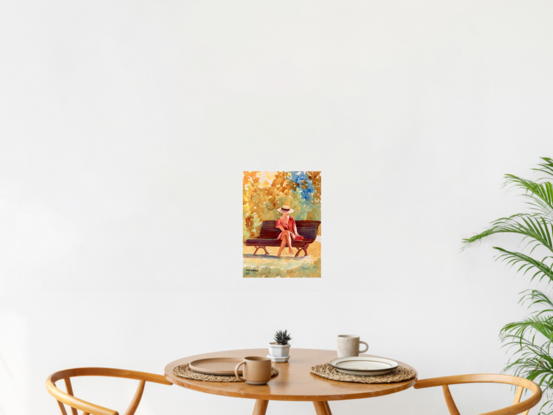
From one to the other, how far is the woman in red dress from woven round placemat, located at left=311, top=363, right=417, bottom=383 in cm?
107

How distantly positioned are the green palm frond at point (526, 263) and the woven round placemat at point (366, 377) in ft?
3.77

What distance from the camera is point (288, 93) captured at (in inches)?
117

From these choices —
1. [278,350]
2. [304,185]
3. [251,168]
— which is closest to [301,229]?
[304,185]

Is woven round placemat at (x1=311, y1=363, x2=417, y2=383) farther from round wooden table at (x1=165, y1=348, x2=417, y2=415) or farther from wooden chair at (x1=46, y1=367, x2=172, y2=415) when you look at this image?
wooden chair at (x1=46, y1=367, x2=172, y2=415)

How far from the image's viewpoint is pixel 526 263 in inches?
111

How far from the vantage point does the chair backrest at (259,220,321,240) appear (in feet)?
9.50

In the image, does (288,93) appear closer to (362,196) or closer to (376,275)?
(362,196)

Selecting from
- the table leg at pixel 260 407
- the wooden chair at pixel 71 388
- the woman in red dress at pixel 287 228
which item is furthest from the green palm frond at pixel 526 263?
the wooden chair at pixel 71 388

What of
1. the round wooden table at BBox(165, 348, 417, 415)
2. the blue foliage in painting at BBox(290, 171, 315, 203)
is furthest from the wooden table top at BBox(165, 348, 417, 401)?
the blue foliage in painting at BBox(290, 171, 315, 203)

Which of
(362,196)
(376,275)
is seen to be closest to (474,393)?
(376,275)

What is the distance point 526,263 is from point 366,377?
1556mm

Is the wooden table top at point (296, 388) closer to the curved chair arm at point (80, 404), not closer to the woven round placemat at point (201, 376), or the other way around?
the woven round placemat at point (201, 376)

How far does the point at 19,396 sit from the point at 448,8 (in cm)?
337

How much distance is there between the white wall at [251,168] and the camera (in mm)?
2861
